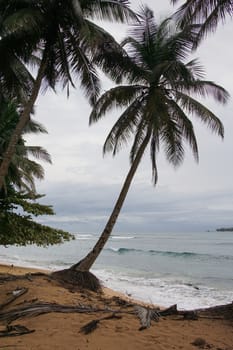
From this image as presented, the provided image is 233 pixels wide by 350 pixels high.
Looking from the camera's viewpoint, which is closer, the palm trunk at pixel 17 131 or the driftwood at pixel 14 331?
the driftwood at pixel 14 331

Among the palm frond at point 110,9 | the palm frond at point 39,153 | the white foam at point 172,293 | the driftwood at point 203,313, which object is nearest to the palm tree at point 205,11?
the palm frond at point 110,9

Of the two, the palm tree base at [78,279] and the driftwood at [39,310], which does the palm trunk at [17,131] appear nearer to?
the palm tree base at [78,279]

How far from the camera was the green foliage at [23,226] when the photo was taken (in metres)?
17.9

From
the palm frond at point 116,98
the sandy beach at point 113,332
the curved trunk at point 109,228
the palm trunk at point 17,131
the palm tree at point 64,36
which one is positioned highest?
the palm tree at point 64,36

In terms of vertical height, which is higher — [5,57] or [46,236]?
[5,57]

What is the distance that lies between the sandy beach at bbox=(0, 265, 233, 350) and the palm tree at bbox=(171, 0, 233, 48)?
6.37 meters

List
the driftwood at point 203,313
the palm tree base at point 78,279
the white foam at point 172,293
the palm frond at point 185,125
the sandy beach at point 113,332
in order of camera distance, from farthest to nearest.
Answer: the white foam at point 172,293 → the palm frond at point 185,125 → the palm tree base at point 78,279 → the driftwood at point 203,313 → the sandy beach at point 113,332

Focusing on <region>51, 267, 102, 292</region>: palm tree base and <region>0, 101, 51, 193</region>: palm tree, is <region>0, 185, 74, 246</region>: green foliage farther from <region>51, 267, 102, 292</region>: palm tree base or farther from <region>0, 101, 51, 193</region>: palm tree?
<region>51, 267, 102, 292</region>: palm tree base

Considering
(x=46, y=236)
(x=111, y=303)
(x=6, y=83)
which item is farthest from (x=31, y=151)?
(x=111, y=303)

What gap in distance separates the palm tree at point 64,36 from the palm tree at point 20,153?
18.7 ft

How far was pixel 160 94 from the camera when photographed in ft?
39.3

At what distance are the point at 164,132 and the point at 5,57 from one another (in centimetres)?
544

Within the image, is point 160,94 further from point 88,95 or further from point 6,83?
point 6,83

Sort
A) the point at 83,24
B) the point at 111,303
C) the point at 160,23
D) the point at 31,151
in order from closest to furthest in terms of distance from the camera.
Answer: the point at 111,303
the point at 83,24
the point at 160,23
the point at 31,151
